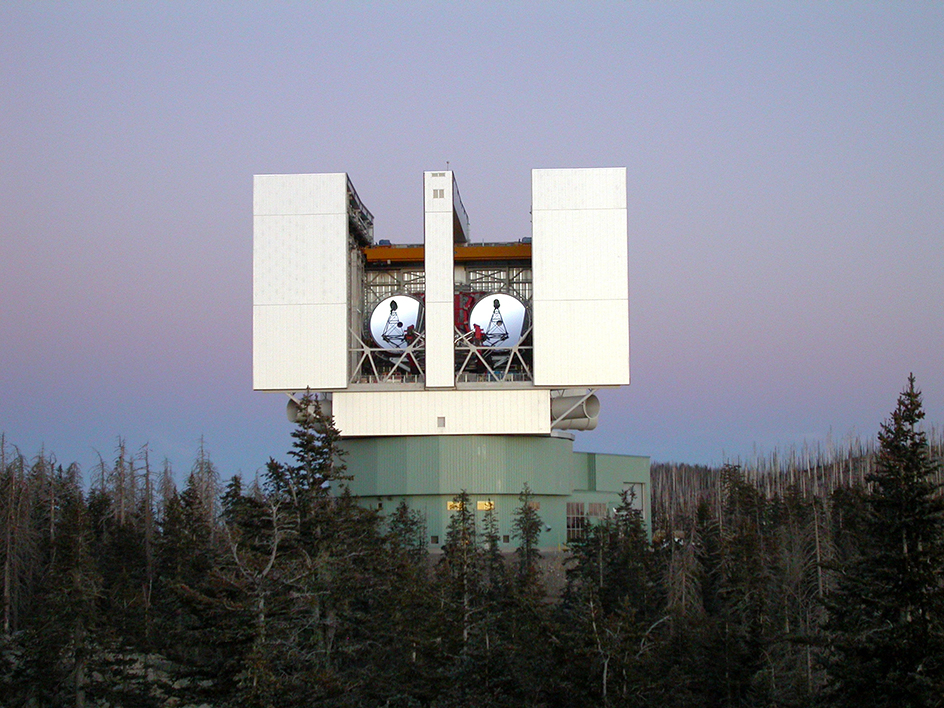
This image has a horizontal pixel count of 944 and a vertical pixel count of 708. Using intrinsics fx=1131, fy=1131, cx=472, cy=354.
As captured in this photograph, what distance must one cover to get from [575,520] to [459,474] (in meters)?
8.98

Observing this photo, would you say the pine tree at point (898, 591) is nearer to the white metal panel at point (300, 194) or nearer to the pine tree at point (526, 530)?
the pine tree at point (526, 530)

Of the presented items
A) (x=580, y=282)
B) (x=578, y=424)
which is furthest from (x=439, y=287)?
(x=578, y=424)

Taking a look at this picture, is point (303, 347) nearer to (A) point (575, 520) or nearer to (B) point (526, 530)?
(B) point (526, 530)

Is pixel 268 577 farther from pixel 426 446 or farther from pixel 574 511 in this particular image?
pixel 574 511

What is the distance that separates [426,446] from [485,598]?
24505 mm

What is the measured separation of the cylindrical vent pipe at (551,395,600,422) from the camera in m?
59.9

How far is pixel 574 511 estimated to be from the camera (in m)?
64.6

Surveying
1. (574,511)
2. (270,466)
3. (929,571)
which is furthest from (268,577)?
(574,511)

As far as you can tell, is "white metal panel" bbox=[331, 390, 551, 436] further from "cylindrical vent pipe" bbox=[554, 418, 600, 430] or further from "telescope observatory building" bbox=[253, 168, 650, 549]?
"cylindrical vent pipe" bbox=[554, 418, 600, 430]

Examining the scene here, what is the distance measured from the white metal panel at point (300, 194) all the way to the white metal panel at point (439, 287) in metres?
4.61

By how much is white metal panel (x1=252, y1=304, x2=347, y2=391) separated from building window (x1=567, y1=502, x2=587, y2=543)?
51.4ft

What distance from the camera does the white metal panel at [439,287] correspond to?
5791cm

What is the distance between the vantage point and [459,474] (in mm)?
59250

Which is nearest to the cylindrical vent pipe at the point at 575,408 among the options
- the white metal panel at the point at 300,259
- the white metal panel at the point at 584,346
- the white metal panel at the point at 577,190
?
the white metal panel at the point at 584,346
